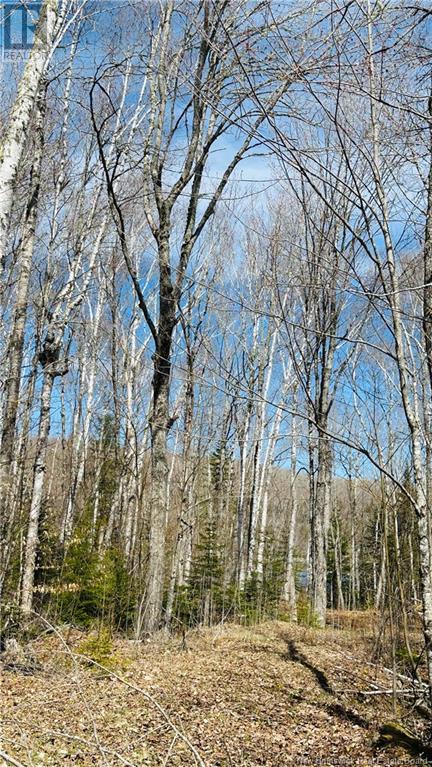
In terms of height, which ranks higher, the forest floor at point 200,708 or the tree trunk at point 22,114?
the tree trunk at point 22,114

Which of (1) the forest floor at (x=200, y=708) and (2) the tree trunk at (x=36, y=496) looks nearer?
(1) the forest floor at (x=200, y=708)

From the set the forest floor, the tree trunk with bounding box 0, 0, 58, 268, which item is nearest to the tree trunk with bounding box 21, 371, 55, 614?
the forest floor

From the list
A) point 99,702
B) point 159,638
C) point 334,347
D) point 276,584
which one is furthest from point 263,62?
point 276,584

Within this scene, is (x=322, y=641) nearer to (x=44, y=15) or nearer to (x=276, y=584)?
(x=276, y=584)

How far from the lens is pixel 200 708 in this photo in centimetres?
468

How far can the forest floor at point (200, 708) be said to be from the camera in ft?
12.2

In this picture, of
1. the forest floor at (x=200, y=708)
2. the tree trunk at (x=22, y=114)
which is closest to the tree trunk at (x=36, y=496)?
the forest floor at (x=200, y=708)

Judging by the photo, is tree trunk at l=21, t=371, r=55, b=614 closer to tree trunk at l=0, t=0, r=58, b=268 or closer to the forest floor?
the forest floor

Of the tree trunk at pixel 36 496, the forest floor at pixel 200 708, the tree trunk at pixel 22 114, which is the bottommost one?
the forest floor at pixel 200 708

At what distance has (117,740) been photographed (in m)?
3.86

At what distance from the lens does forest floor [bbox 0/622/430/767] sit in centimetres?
372

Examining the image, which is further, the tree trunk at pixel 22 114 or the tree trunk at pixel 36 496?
the tree trunk at pixel 36 496

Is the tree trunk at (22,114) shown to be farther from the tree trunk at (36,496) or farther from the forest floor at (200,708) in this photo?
the tree trunk at (36,496)

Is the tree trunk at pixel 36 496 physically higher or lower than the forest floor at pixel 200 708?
higher
